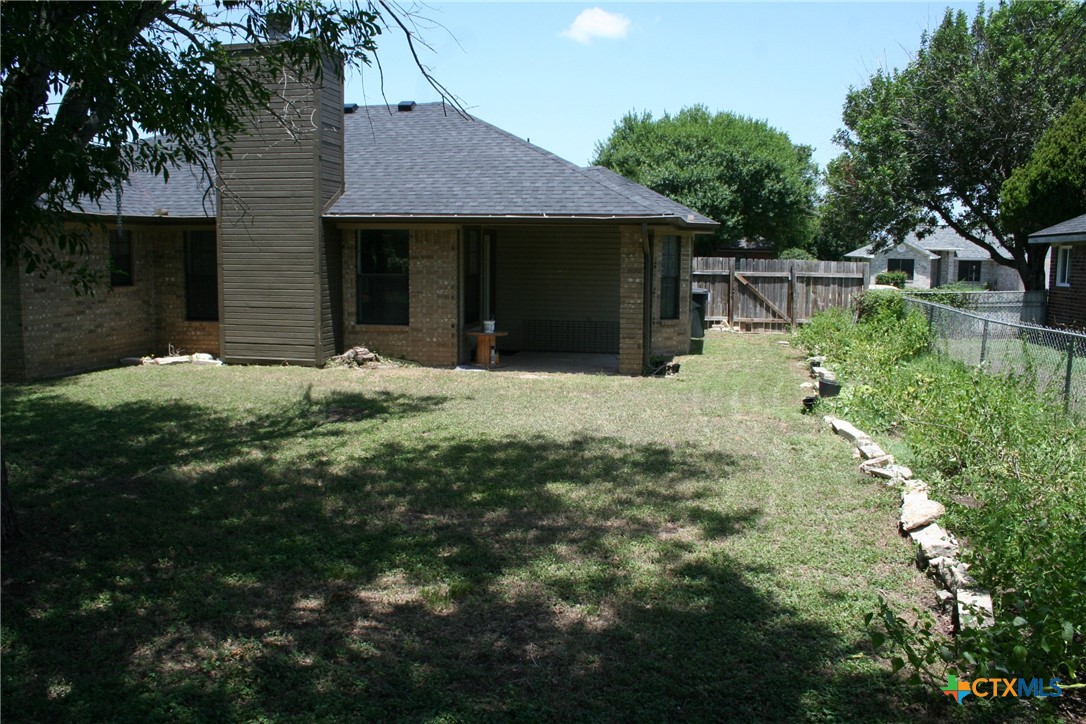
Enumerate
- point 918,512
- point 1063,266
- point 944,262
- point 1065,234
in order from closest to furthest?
point 918,512 → point 1065,234 → point 1063,266 → point 944,262

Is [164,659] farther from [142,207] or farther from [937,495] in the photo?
[142,207]

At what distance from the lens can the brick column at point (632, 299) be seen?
46.1ft

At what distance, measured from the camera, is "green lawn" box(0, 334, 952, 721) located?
4.04 meters

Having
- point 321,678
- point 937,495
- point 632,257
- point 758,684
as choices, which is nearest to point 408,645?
point 321,678

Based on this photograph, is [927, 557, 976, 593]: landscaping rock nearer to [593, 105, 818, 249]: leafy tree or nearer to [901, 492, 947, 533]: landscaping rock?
[901, 492, 947, 533]: landscaping rock

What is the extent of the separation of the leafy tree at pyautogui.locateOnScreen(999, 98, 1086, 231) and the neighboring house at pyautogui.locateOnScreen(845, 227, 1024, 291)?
929 inches

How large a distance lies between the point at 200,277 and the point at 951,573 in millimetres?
14294

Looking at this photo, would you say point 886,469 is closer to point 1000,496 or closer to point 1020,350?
point 1000,496

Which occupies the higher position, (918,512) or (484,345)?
(484,345)

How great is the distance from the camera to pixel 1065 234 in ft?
56.7

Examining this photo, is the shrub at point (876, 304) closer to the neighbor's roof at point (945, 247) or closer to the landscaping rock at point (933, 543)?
the landscaping rock at point (933, 543)

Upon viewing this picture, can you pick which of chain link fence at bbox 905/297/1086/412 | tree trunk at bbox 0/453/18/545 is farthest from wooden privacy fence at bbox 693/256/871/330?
tree trunk at bbox 0/453/18/545

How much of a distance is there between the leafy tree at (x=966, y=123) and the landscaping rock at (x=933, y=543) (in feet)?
64.3

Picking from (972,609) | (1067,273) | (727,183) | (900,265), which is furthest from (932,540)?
(900,265)
